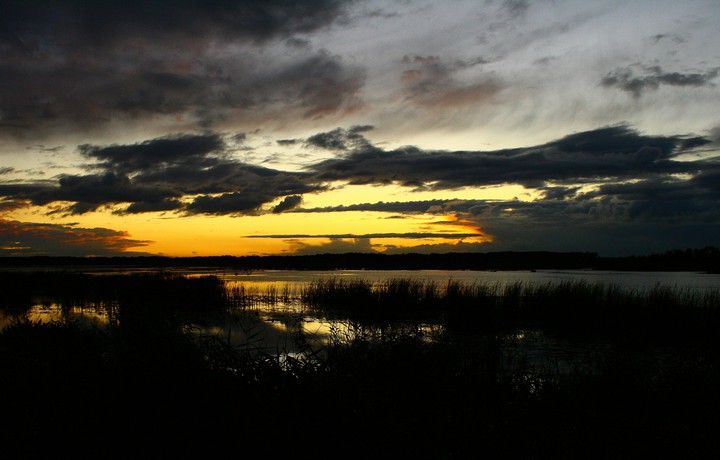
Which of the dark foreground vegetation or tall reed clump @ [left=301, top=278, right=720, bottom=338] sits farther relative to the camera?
tall reed clump @ [left=301, top=278, right=720, bottom=338]

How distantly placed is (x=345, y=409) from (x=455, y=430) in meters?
1.40

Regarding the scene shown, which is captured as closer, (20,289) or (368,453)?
(368,453)

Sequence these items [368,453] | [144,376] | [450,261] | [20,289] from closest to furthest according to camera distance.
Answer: [368,453] < [144,376] < [20,289] < [450,261]

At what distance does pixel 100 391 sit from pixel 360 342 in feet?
13.8

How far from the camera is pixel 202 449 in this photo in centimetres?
573

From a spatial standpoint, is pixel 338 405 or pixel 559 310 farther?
pixel 559 310

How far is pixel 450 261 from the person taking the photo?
117m

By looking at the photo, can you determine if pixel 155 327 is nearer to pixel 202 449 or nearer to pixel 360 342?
pixel 360 342

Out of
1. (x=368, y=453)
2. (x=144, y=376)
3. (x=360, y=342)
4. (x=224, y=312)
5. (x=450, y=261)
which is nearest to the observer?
(x=368, y=453)

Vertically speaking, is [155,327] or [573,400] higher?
[155,327]

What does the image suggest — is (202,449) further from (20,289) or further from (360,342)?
(20,289)

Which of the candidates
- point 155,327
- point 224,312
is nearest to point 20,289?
point 224,312

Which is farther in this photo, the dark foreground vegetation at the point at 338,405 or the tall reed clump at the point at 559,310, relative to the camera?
the tall reed clump at the point at 559,310

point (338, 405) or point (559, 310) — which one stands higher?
point (338, 405)
